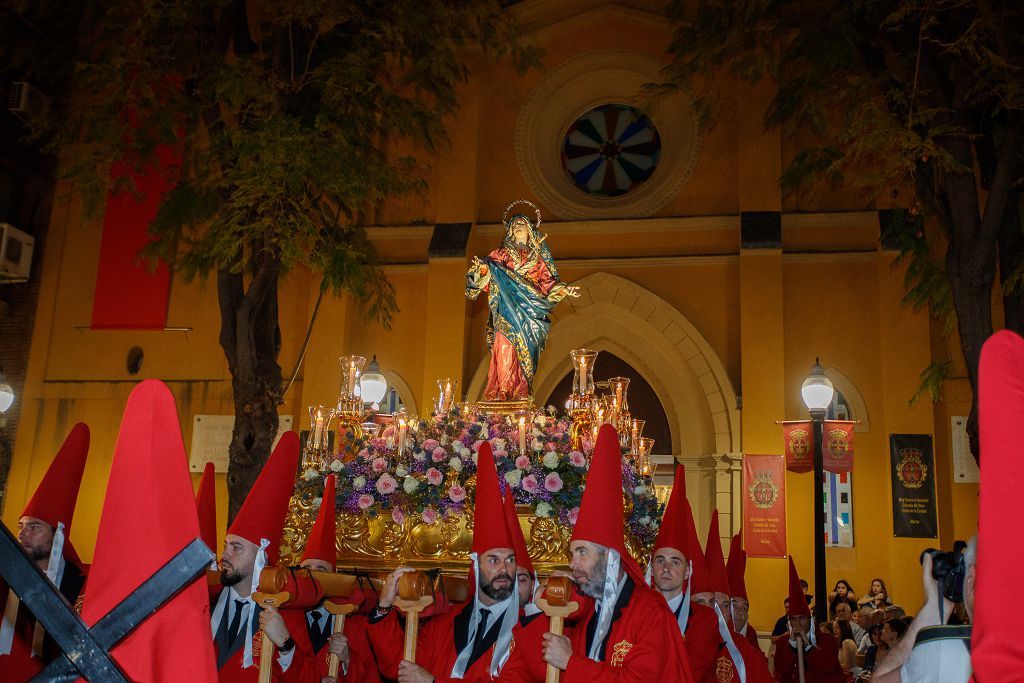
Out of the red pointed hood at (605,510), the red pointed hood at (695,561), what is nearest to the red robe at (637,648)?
the red pointed hood at (605,510)

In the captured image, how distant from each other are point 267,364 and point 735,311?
905 centimetres

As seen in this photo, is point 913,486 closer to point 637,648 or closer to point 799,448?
point 799,448

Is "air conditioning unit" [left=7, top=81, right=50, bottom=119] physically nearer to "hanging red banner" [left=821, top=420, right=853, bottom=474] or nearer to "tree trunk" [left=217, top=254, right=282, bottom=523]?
"tree trunk" [left=217, top=254, right=282, bottom=523]

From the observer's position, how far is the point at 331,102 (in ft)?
32.4

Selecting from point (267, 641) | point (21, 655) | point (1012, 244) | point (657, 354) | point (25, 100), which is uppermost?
point (25, 100)

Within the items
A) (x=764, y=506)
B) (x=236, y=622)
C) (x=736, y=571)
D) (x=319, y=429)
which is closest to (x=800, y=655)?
(x=736, y=571)

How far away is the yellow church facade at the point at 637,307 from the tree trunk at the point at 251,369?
5231 mm

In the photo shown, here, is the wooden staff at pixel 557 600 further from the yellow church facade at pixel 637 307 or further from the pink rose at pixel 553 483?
the yellow church facade at pixel 637 307

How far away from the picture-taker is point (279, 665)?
4855 mm

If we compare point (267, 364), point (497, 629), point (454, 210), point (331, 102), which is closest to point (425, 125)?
point (331, 102)

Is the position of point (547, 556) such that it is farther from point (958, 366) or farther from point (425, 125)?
point (958, 366)

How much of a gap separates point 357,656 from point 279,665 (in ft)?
2.02

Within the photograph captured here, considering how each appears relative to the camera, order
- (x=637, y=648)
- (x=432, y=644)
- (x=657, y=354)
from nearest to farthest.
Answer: (x=637, y=648), (x=432, y=644), (x=657, y=354)

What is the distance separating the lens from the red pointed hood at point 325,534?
5.57 metres
